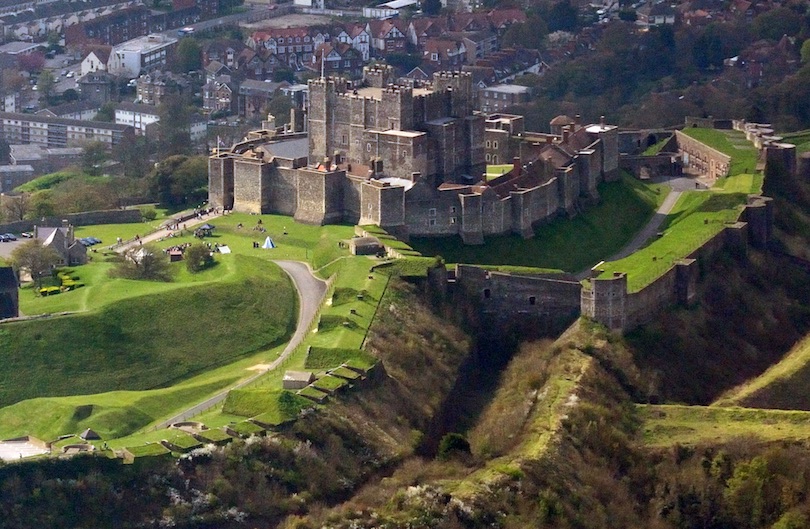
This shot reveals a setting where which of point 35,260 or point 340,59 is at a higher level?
point 340,59

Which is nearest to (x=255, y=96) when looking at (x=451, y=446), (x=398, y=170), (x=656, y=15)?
(x=656, y=15)

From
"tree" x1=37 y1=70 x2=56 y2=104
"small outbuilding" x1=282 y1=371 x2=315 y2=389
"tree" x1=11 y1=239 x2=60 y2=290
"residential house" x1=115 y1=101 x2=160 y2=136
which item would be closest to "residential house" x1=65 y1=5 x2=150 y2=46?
"tree" x1=37 y1=70 x2=56 y2=104

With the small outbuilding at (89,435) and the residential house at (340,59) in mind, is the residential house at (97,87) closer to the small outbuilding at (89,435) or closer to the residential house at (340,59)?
the residential house at (340,59)

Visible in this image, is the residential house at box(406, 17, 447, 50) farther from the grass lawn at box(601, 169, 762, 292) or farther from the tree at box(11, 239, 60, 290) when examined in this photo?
the tree at box(11, 239, 60, 290)

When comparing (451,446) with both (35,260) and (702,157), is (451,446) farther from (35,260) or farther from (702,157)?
(702,157)

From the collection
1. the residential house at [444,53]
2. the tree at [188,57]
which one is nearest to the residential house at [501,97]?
the residential house at [444,53]

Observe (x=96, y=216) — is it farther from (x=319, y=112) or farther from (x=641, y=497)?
(x=641, y=497)
